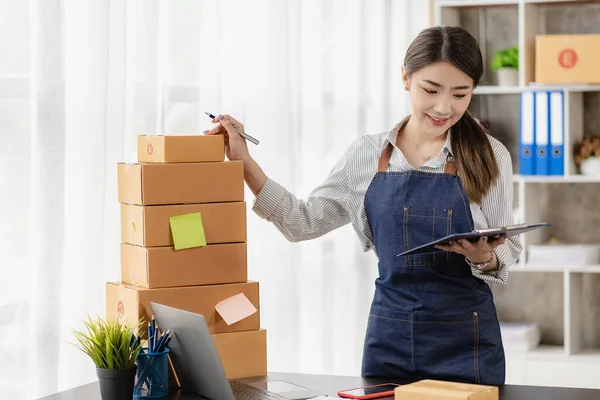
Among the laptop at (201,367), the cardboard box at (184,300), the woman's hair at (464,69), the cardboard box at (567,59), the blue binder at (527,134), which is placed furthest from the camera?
the blue binder at (527,134)

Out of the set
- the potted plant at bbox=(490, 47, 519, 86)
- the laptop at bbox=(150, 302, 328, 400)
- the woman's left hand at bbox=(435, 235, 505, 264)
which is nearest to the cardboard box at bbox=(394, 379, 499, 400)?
the laptop at bbox=(150, 302, 328, 400)

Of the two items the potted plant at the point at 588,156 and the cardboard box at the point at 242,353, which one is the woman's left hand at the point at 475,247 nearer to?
the cardboard box at the point at 242,353

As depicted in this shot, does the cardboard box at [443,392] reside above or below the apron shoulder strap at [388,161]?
below

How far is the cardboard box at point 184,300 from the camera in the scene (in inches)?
79.9

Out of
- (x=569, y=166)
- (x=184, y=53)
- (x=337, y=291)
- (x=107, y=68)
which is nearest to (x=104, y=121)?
(x=107, y=68)

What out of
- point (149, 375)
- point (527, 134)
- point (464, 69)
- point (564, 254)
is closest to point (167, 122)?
point (464, 69)

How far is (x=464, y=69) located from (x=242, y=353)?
852 mm

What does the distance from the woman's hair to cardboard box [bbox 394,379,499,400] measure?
64 cm

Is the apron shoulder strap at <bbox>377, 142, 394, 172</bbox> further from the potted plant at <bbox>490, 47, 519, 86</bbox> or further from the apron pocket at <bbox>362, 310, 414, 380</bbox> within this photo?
the potted plant at <bbox>490, 47, 519, 86</bbox>

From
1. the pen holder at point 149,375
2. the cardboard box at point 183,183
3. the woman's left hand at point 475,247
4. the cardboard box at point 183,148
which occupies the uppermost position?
the cardboard box at point 183,148

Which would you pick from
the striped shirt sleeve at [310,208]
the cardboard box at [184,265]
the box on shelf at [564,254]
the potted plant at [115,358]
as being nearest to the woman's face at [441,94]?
the striped shirt sleeve at [310,208]

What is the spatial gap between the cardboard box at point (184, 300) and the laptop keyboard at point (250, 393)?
0.63 feet

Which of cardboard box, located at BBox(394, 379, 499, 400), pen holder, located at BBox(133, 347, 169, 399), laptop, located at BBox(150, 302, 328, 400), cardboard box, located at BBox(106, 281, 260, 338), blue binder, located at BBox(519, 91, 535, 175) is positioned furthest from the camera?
blue binder, located at BBox(519, 91, 535, 175)

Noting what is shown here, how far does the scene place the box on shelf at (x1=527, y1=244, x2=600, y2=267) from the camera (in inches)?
150
